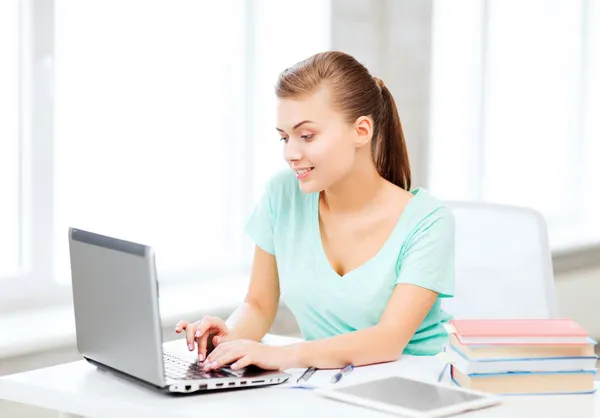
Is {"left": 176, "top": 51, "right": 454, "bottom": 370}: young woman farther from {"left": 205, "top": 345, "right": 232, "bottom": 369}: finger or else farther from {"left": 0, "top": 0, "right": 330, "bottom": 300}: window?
{"left": 0, "top": 0, "right": 330, "bottom": 300}: window

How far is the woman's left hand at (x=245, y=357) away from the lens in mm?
1524

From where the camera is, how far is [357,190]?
1955 millimetres

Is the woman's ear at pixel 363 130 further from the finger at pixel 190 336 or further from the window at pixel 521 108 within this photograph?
the window at pixel 521 108

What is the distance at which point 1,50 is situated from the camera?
2.35 m

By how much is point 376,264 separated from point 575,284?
2.89m

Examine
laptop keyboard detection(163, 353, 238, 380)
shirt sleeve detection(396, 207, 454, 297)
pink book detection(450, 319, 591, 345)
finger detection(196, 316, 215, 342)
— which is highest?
shirt sleeve detection(396, 207, 454, 297)

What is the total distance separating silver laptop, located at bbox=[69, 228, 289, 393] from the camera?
135 centimetres

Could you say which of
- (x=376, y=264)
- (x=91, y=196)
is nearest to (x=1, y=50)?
(x=91, y=196)

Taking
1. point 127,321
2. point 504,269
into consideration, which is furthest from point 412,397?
point 504,269

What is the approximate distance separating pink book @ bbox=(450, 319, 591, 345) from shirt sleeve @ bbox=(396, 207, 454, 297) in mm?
205

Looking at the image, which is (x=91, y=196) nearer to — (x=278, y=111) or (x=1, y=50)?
(x=1, y=50)

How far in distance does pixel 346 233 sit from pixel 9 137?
975mm

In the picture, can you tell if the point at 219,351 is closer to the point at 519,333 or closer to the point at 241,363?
the point at 241,363

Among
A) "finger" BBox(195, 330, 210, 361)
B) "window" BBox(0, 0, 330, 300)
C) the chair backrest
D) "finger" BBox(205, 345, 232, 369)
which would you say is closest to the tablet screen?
"finger" BBox(205, 345, 232, 369)
